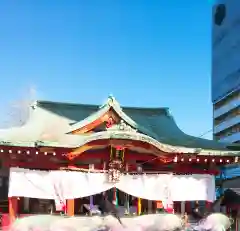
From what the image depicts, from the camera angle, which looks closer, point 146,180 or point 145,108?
point 146,180

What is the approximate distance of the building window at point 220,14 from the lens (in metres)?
67.3

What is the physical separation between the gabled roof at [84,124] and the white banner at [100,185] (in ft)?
4.01

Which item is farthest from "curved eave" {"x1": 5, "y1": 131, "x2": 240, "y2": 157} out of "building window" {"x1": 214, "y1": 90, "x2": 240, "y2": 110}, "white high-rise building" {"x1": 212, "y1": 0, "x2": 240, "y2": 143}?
"building window" {"x1": 214, "y1": 90, "x2": 240, "y2": 110}

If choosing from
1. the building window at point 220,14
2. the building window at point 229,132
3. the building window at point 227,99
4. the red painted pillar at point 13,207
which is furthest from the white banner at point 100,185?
the building window at point 220,14

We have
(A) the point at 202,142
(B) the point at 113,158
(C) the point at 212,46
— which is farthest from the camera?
(C) the point at 212,46

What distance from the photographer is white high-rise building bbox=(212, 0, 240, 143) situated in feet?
204

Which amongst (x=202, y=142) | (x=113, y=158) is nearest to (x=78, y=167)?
(x=113, y=158)

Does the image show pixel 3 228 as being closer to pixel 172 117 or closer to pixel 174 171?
pixel 174 171

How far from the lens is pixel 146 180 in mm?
15734

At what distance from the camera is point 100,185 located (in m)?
15.3

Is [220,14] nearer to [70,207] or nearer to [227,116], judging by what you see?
[227,116]

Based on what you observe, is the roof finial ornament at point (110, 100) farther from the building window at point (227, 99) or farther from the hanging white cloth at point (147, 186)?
the building window at point (227, 99)

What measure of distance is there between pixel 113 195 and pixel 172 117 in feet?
18.3

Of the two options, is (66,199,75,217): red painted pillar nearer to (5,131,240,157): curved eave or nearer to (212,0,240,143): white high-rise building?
(5,131,240,157): curved eave
